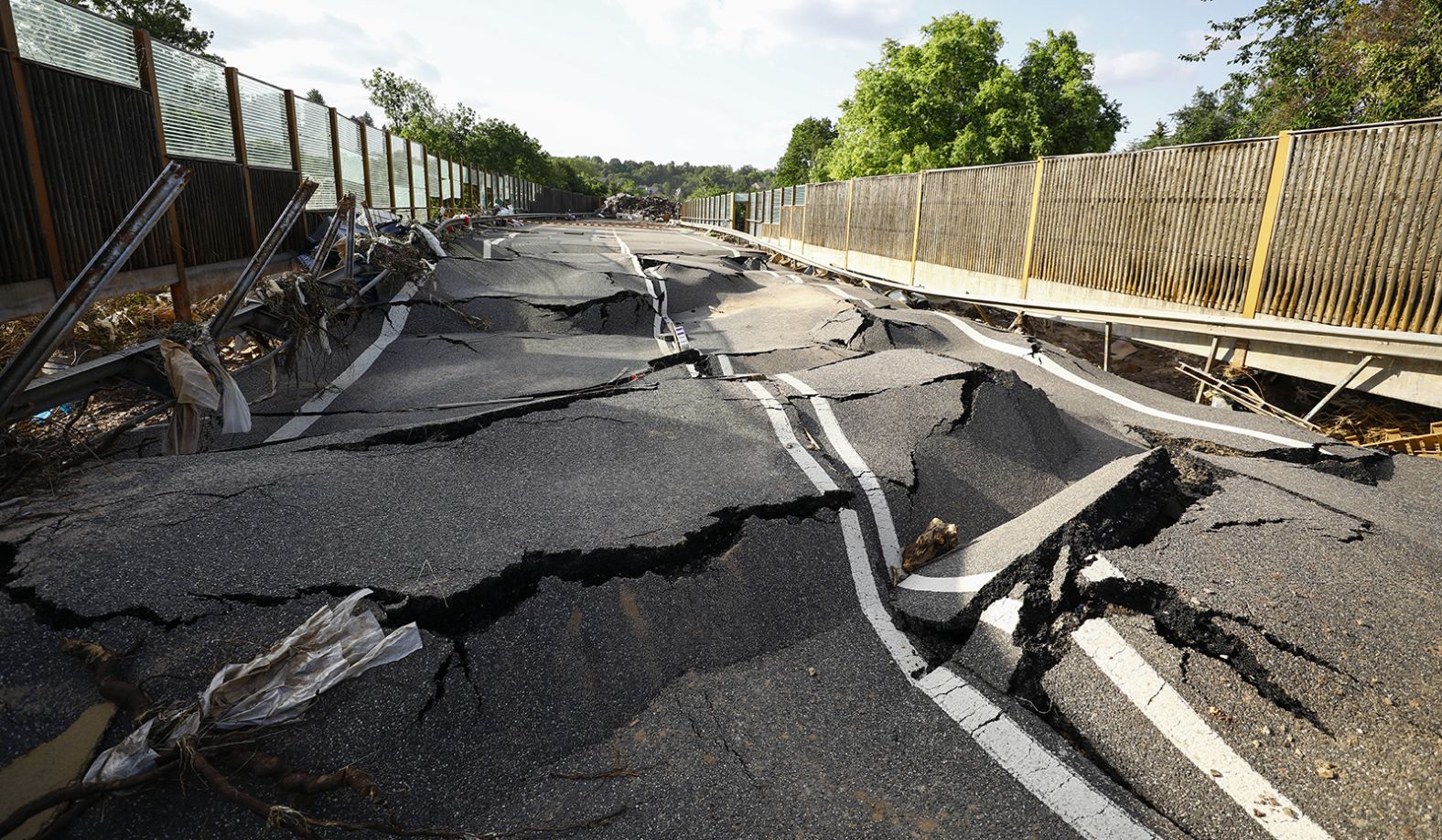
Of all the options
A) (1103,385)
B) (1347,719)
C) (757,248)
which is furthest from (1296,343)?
(757,248)

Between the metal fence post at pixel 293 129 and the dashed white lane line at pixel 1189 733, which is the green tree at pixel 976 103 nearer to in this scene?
the metal fence post at pixel 293 129

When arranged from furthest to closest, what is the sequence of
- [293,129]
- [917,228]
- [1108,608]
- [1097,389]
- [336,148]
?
1. [917,228]
2. [336,148]
3. [293,129]
4. [1097,389]
5. [1108,608]

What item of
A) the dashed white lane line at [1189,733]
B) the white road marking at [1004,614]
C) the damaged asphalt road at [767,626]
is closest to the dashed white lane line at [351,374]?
the damaged asphalt road at [767,626]

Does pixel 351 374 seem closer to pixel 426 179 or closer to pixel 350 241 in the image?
pixel 350 241

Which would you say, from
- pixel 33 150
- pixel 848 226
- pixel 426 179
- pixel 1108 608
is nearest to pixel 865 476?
pixel 1108 608

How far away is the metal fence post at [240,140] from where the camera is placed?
9.93 m

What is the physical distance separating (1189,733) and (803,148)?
84.6m

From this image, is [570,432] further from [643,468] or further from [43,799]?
[43,799]

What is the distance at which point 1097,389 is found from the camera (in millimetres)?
7797

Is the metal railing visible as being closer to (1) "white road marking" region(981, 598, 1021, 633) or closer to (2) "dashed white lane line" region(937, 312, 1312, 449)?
(2) "dashed white lane line" region(937, 312, 1312, 449)

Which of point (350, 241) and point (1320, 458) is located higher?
point (350, 241)

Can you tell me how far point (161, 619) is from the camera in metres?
2.83

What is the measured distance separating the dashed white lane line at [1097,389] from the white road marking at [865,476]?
3.31 meters

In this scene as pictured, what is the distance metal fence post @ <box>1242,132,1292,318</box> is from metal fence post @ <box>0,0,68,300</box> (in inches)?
463
